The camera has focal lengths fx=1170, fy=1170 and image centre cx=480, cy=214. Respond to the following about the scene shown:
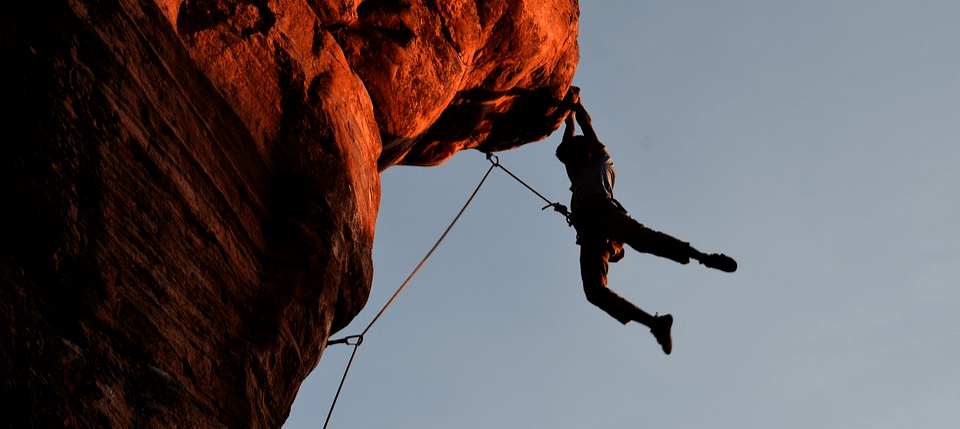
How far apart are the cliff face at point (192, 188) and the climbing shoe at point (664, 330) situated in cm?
256

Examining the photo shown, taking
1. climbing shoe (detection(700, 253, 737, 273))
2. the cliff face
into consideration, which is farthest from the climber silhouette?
the cliff face

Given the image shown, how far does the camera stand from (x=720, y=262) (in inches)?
359

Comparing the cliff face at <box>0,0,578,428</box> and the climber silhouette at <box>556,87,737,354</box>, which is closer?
the cliff face at <box>0,0,578,428</box>

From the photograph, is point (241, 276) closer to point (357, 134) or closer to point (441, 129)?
point (357, 134)

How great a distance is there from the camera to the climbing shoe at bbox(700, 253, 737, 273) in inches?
356

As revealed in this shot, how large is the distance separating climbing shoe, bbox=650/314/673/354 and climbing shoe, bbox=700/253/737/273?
68cm

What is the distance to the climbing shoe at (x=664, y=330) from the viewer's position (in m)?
9.70

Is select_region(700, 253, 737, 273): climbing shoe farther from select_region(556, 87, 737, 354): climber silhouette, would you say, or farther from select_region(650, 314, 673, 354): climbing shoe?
select_region(650, 314, 673, 354): climbing shoe

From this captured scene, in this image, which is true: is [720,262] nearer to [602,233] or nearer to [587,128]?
[602,233]

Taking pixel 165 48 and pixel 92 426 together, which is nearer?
pixel 92 426

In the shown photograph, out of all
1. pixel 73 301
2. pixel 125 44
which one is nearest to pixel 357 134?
pixel 125 44

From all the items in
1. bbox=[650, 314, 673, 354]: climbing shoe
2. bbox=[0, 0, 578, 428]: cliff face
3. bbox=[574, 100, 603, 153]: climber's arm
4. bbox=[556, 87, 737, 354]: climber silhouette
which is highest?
bbox=[574, 100, 603, 153]: climber's arm

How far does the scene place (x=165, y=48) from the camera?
21.1ft

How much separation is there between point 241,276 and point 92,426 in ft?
5.71
